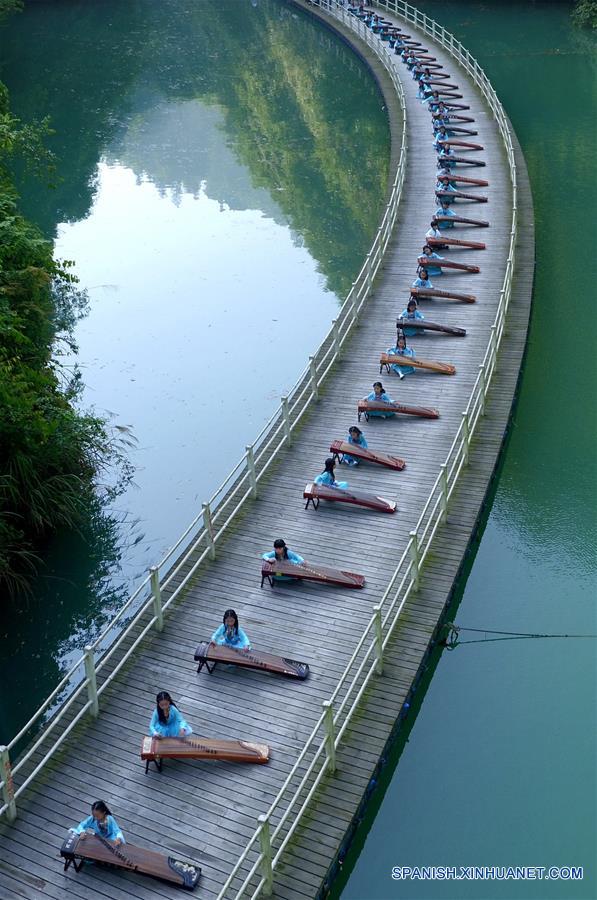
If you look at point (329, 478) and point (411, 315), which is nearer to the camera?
point (329, 478)

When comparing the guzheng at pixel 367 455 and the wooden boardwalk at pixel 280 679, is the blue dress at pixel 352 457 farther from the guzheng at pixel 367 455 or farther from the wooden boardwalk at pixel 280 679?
the wooden boardwalk at pixel 280 679

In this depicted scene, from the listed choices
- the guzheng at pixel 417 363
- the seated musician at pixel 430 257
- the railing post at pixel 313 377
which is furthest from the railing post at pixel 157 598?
the seated musician at pixel 430 257

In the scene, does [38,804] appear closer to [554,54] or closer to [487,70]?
[487,70]

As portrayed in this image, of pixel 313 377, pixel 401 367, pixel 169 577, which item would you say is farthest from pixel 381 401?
pixel 169 577

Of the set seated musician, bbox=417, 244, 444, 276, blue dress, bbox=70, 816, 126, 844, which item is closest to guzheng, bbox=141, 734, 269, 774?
blue dress, bbox=70, 816, 126, 844

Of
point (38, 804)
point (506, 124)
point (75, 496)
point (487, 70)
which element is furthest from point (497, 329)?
point (487, 70)

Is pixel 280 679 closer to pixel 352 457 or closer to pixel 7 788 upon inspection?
pixel 7 788
